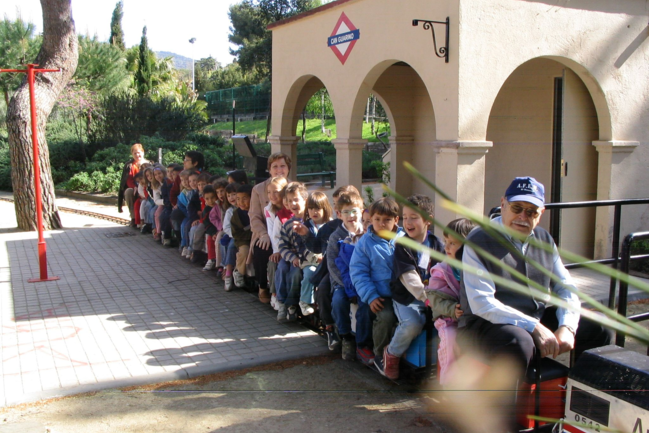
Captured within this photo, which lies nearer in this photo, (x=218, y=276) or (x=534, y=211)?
(x=534, y=211)

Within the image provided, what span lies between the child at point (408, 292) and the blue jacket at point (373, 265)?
0.17 meters

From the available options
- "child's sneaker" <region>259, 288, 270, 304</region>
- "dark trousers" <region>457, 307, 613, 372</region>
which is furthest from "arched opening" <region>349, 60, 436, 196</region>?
"dark trousers" <region>457, 307, 613, 372</region>

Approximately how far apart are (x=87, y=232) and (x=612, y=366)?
1096cm

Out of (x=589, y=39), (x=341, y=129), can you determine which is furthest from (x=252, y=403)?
(x=589, y=39)

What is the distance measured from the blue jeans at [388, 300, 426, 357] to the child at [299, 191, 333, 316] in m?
1.46

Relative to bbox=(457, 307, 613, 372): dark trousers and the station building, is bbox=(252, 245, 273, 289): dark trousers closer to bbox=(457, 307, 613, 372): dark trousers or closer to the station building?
the station building

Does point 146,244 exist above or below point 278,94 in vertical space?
below

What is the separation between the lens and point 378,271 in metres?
4.53

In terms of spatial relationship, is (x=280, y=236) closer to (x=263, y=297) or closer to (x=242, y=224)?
(x=263, y=297)

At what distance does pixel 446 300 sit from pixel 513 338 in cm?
69

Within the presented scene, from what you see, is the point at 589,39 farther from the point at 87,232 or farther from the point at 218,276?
the point at 87,232

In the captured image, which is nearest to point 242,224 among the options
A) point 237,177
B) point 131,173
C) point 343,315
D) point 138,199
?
point 237,177

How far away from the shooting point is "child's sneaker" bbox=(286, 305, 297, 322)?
5.96 metres

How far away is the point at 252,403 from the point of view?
4.25m
